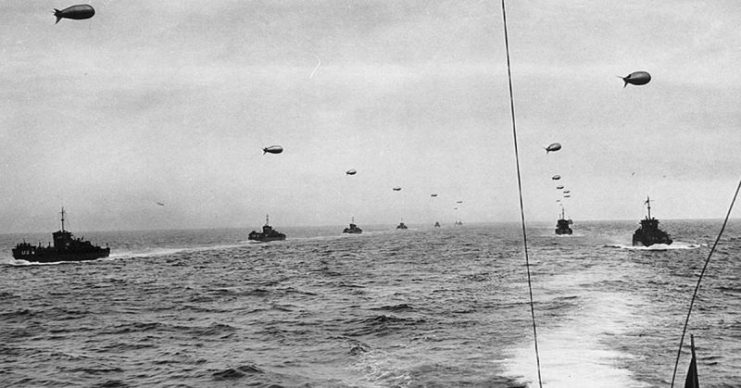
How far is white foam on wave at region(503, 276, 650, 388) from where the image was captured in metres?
16.7

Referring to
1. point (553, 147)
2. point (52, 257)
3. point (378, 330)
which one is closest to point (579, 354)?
point (378, 330)

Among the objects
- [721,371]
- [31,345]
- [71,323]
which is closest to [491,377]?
[721,371]

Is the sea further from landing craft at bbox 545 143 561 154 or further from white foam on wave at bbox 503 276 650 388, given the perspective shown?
landing craft at bbox 545 143 561 154

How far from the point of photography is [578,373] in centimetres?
1722

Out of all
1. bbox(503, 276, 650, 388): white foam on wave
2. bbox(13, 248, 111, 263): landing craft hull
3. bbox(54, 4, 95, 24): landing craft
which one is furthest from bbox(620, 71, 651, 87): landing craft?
bbox(13, 248, 111, 263): landing craft hull

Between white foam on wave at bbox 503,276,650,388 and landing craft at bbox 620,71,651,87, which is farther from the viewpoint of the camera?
landing craft at bbox 620,71,651,87

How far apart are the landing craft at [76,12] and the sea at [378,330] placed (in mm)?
12909

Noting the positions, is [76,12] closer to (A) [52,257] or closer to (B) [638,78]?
(B) [638,78]

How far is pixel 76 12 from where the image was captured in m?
21.4

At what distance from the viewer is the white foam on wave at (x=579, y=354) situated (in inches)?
656

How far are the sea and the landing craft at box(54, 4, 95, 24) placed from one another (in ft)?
42.4

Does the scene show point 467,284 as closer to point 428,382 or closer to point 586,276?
point 586,276

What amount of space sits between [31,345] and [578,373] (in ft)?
75.6

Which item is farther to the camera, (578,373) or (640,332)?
(640,332)
